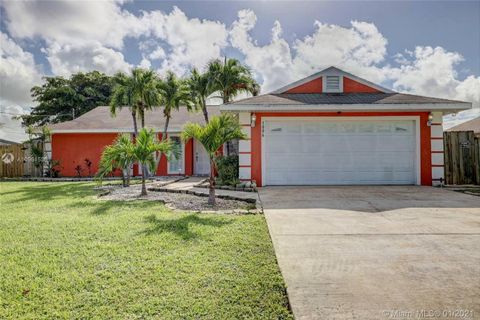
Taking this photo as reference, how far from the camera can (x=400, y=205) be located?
6.50 metres

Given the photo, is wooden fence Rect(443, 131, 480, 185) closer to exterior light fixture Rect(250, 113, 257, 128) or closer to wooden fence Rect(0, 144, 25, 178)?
exterior light fixture Rect(250, 113, 257, 128)

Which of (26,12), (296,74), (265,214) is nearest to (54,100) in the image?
(26,12)

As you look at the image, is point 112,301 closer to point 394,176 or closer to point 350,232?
point 350,232

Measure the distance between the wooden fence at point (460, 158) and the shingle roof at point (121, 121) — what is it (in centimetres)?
1137

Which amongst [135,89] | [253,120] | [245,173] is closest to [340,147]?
[253,120]

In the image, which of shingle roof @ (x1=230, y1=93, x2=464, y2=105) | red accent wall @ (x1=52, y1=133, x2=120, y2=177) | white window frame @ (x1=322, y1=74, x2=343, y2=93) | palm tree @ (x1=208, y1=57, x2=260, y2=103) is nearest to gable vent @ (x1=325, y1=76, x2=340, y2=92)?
white window frame @ (x1=322, y1=74, x2=343, y2=93)

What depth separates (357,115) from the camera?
33.6 ft

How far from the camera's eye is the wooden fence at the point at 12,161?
15.8 m

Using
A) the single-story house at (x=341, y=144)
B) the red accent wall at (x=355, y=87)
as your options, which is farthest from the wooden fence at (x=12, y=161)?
the red accent wall at (x=355, y=87)

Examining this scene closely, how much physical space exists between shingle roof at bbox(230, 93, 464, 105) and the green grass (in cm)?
581

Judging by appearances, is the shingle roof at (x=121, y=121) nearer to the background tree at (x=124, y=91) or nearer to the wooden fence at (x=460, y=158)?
the background tree at (x=124, y=91)

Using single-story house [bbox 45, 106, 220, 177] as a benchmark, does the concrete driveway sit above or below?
below

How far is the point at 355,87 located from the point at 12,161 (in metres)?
18.6

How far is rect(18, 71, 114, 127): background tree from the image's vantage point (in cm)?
3019
